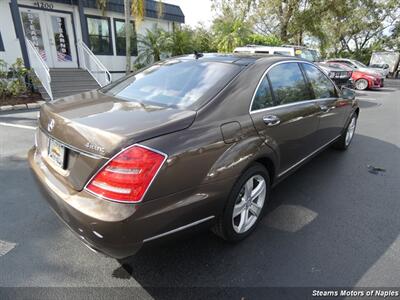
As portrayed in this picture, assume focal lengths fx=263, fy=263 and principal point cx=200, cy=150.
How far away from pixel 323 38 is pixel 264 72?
2108 centimetres

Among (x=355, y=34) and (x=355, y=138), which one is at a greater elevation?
(x=355, y=34)

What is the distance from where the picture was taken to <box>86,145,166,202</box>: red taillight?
61.7 inches

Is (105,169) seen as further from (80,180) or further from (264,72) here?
(264,72)

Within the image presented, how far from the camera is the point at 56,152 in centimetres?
197

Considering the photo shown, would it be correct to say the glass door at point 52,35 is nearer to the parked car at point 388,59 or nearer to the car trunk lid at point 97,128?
the car trunk lid at point 97,128

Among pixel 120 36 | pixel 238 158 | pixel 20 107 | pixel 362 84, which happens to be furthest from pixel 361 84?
pixel 20 107

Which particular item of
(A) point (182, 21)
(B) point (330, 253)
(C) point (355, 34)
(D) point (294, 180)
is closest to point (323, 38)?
(A) point (182, 21)

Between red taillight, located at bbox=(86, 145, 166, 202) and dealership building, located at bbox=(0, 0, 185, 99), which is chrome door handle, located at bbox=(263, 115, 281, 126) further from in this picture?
dealership building, located at bbox=(0, 0, 185, 99)

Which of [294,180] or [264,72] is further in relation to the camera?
[294,180]

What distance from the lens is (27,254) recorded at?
2.22 m

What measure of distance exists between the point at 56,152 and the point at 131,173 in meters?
0.79

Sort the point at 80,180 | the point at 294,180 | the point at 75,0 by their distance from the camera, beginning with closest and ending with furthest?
the point at 80,180
the point at 294,180
the point at 75,0

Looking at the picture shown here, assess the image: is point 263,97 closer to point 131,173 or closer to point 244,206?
point 244,206

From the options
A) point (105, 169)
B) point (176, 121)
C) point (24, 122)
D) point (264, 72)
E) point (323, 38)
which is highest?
point (323, 38)
